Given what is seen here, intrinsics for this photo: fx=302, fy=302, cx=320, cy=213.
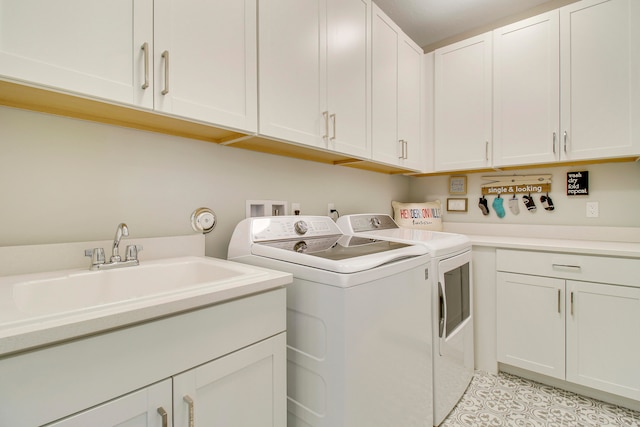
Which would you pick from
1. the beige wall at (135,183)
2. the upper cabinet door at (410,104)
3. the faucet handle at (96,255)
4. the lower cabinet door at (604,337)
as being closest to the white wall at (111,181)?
the beige wall at (135,183)

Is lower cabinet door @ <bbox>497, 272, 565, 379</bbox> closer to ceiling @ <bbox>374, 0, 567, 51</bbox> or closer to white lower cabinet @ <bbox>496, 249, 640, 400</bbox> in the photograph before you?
white lower cabinet @ <bbox>496, 249, 640, 400</bbox>

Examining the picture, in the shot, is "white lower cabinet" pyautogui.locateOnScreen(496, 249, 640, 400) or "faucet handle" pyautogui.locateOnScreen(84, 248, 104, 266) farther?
"white lower cabinet" pyautogui.locateOnScreen(496, 249, 640, 400)

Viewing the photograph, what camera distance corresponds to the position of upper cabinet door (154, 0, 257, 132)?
3.39 ft

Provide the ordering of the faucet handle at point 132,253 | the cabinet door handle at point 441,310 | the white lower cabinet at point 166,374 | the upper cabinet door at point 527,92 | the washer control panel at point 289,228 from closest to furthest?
1. the white lower cabinet at point 166,374
2. the faucet handle at point 132,253
3. the washer control panel at point 289,228
4. the cabinet door handle at point 441,310
5. the upper cabinet door at point 527,92

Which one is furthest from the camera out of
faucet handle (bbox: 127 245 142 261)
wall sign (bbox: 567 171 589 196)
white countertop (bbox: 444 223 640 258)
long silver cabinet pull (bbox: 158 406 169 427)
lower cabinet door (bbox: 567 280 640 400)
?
wall sign (bbox: 567 171 589 196)

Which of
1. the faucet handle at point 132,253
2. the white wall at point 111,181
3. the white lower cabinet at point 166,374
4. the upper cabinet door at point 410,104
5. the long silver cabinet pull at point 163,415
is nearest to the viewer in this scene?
the white lower cabinet at point 166,374

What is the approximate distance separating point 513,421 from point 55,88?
8.04ft

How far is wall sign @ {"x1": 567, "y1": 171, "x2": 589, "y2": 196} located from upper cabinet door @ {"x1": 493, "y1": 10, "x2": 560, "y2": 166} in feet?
1.08

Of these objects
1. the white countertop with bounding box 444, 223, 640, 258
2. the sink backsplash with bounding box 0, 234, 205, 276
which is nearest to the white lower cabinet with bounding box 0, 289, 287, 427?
the sink backsplash with bounding box 0, 234, 205, 276

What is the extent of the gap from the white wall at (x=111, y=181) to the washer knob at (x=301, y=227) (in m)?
0.27

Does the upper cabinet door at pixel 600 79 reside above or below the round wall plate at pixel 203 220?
above

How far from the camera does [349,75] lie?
70.1 inches

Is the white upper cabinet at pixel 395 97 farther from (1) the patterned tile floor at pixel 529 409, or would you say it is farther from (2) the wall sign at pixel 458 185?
(1) the patterned tile floor at pixel 529 409

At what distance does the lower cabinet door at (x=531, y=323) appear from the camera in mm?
1854
